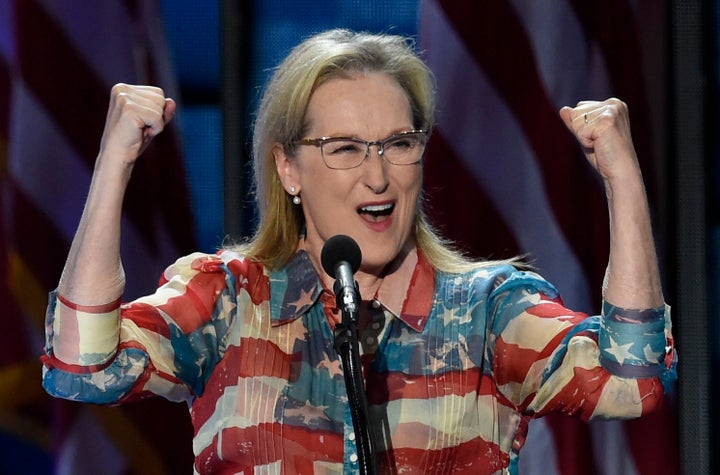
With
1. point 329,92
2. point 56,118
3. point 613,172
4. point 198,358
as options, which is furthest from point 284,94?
point 56,118

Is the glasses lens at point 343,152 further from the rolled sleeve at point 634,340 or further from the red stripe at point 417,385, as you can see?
the rolled sleeve at point 634,340

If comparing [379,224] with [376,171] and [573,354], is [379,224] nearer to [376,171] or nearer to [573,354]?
[376,171]

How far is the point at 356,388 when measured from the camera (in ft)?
4.71

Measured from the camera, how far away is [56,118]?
2.95m

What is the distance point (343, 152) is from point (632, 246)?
1.77ft

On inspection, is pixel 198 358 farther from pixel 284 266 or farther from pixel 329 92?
pixel 329 92

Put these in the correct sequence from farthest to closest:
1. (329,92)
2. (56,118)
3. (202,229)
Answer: (202,229)
(56,118)
(329,92)

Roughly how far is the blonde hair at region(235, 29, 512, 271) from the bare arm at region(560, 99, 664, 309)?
43 centimetres

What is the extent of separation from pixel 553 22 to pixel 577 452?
1.13 m

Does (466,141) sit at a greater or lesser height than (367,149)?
greater

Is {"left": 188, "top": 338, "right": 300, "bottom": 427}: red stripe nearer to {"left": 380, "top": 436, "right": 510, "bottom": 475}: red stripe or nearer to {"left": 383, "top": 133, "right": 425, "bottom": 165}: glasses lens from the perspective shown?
{"left": 380, "top": 436, "right": 510, "bottom": 475}: red stripe

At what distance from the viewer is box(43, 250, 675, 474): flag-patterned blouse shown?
175 centimetres

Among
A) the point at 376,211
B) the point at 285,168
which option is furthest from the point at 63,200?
the point at 376,211

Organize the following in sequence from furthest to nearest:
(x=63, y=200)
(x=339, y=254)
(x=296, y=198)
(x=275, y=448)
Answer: (x=63, y=200) → (x=296, y=198) → (x=275, y=448) → (x=339, y=254)
